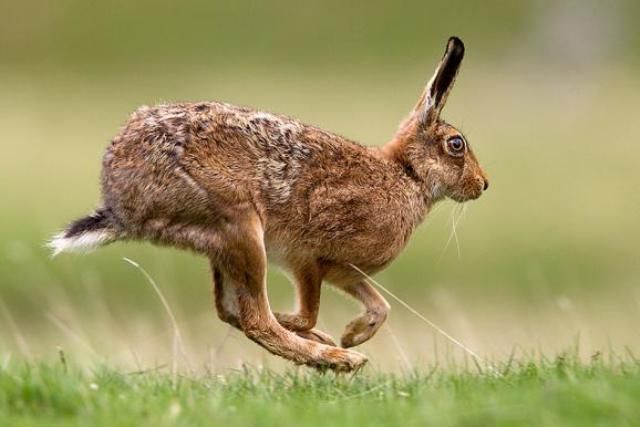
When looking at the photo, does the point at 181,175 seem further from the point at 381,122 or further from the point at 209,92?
the point at 209,92

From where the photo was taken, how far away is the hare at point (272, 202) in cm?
820

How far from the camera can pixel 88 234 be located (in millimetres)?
8320

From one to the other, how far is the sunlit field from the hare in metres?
0.35

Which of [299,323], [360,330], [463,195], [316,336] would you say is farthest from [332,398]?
[463,195]

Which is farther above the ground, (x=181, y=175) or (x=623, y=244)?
(x=623, y=244)

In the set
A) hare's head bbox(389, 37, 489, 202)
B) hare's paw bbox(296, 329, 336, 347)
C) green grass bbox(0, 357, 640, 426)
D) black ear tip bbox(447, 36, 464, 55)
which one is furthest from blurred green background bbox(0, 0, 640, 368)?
black ear tip bbox(447, 36, 464, 55)

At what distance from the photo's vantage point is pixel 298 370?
8.19 m

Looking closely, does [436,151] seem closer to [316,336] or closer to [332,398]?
[316,336]

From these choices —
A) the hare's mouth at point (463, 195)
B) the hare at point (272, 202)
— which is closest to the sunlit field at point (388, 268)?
the hare's mouth at point (463, 195)

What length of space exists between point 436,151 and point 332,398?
3.02 meters

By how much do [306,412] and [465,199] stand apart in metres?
3.66

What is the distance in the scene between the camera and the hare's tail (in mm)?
8305

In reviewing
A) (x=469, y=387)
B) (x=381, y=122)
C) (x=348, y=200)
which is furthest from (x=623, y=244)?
(x=469, y=387)

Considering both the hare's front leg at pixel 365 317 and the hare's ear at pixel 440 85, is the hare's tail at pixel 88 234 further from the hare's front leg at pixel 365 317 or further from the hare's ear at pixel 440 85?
the hare's ear at pixel 440 85
